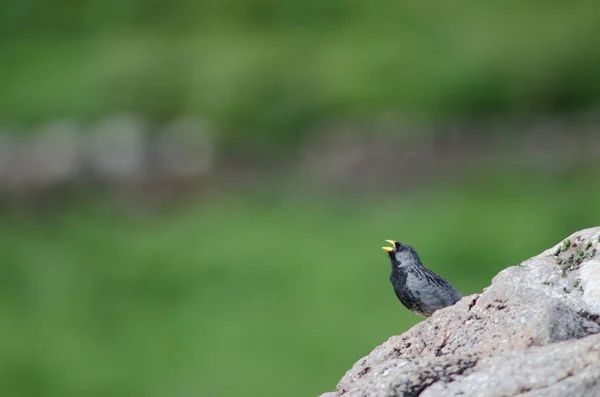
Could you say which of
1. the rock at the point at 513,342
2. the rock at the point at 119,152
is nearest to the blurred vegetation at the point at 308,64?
the rock at the point at 119,152

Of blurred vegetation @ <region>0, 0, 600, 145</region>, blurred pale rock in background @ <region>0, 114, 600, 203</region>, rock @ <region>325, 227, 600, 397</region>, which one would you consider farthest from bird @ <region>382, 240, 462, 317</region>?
blurred vegetation @ <region>0, 0, 600, 145</region>

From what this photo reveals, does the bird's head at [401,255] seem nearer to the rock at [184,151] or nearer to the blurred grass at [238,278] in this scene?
the blurred grass at [238,278]

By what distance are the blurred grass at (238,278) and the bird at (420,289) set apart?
933cm

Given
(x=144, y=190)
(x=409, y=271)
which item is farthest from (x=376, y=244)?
(x=409, y=271)

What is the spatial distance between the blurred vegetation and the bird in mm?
15535

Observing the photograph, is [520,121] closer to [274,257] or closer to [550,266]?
[274,257]

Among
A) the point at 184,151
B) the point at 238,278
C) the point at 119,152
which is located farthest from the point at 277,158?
the point at 238,278

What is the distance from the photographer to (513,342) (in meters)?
5.99

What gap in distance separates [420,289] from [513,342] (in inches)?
79.8

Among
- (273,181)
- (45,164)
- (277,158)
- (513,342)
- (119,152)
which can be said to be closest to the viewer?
(513,342)

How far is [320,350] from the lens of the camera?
61.5ft

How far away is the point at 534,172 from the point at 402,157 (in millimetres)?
2273

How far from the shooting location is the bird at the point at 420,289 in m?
7.95

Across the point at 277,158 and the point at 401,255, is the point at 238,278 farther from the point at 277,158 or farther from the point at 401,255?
the point at 401,255
